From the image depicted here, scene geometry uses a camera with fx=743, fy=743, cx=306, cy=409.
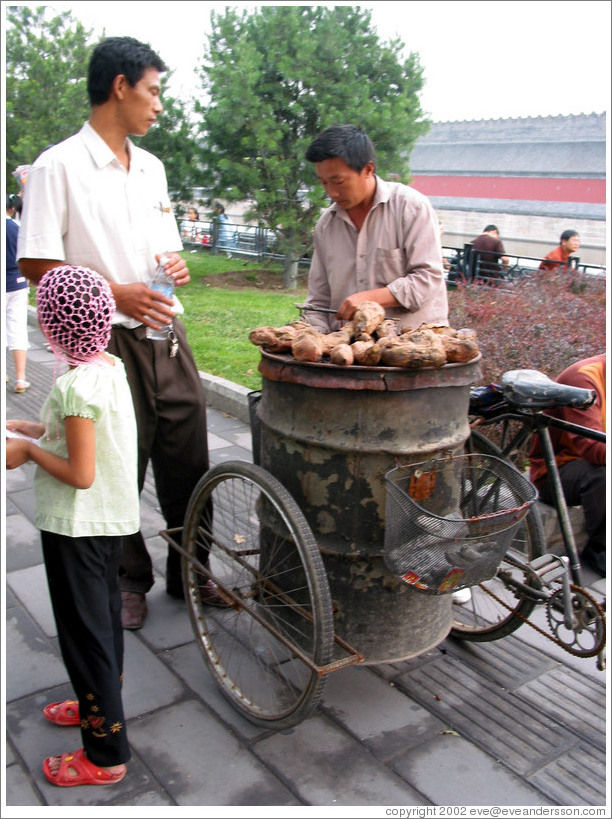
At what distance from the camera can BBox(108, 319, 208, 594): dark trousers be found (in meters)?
2.98

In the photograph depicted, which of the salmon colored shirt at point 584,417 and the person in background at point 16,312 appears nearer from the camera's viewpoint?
the salmon colored shirt at point 584,417

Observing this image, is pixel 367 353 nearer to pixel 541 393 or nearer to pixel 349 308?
pixel 349 308

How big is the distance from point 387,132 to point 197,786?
12548mm

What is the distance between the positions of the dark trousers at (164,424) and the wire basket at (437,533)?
45.2 inches

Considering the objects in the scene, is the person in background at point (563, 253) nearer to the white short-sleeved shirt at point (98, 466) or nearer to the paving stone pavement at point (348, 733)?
the paving stone pavement at point (348, 733)

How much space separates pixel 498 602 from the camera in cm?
309

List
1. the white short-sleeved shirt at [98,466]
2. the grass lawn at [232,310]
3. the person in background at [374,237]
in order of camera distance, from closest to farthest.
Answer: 1. the white short-sleeved shirt at [98,466]
2. the person in background at [374,237]
3. the grass lawn at [232,310]

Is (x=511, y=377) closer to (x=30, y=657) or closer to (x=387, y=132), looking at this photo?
(x=30, y=657)

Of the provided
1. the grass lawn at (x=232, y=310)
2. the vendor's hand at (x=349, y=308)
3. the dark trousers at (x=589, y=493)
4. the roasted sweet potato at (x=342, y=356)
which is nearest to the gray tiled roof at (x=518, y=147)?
the grass lawn at (x=232, y=310)

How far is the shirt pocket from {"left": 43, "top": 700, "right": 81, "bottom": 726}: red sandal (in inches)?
75.8

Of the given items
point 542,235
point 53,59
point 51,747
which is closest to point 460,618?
point 51,747

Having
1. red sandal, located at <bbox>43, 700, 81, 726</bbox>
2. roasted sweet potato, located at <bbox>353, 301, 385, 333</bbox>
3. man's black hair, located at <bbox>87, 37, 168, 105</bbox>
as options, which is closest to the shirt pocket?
roasted sweet potato, located at <bbox>353, 301, 385, 333</bbox>

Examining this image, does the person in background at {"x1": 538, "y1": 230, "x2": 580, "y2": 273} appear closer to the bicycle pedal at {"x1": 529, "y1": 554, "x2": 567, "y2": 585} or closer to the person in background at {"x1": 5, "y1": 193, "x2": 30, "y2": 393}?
the person in background at {"x1": 5, "y1": 193, "x2": 30, "y2": 393}

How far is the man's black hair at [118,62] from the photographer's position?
2631mm
